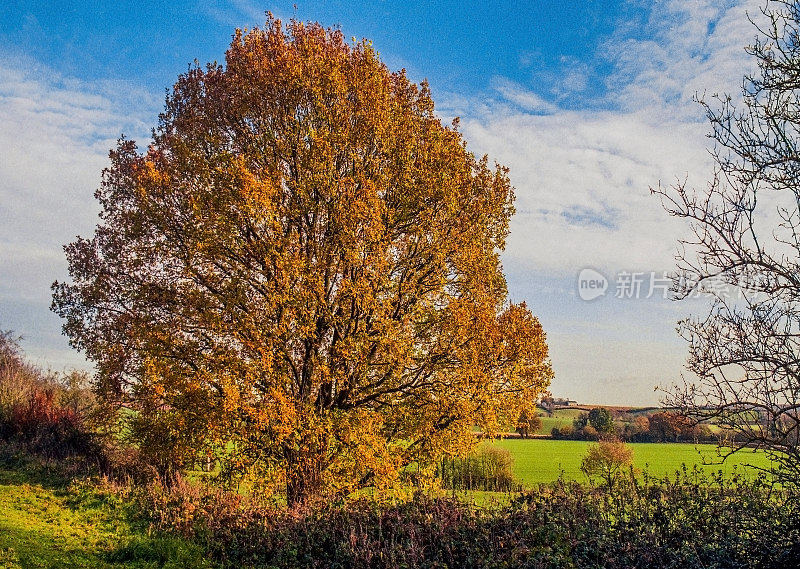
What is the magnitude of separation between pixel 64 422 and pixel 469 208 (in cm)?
1571

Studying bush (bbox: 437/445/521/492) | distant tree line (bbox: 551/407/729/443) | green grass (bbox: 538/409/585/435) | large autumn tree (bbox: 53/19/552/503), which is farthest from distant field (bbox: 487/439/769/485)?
large autumn tree (bbox: 53/19/552/503)

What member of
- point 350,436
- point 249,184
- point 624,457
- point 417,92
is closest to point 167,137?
point 249,184

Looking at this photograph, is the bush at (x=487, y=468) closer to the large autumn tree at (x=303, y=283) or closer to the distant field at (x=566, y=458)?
the distant field at (x=566, y=458)

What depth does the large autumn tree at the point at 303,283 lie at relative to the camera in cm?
1434

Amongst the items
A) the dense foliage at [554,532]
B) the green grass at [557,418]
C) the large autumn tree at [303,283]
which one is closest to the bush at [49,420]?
the large autumn tree at [303,283]

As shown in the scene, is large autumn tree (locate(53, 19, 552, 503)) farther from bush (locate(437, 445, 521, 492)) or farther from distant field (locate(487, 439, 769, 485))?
distant field (locate(487, 439, 769, 485))

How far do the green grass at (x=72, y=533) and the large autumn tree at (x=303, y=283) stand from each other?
186 cm

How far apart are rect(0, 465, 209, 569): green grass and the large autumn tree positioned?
1859 mm

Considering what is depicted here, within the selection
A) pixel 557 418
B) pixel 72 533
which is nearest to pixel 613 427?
pixel 557 418

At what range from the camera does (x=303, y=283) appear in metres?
15.0

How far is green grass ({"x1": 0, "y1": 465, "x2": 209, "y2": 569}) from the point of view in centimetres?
1027

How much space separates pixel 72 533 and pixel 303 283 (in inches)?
288

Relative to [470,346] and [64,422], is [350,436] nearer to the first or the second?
[470,346]

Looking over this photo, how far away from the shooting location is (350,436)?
546 inches
